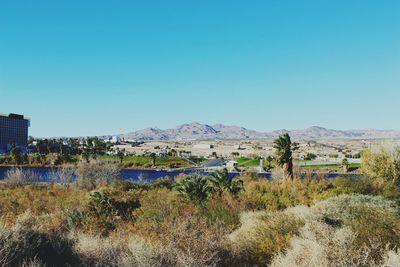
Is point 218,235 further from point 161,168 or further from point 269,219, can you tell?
point 161,168

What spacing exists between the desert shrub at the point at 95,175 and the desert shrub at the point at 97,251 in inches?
2139

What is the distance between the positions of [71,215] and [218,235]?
45.1 ft

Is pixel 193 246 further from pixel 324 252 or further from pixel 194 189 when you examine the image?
pixel 194 189

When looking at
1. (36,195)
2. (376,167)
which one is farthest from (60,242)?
(376,167)

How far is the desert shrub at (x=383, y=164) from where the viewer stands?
48.9 m

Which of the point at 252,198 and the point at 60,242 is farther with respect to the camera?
the point at 252,198

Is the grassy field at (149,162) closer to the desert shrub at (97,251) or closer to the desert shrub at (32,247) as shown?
the desert shrub at (32,247)

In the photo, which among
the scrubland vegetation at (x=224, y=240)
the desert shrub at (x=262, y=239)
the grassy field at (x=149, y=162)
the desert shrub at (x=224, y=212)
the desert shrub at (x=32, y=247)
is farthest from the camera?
the grassy field at (x=149, y=162)

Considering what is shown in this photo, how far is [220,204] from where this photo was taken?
25.5m

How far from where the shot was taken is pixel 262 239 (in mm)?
14352

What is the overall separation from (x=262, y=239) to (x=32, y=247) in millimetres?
7131

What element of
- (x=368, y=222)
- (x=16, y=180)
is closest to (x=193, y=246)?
(x=368, y=222)

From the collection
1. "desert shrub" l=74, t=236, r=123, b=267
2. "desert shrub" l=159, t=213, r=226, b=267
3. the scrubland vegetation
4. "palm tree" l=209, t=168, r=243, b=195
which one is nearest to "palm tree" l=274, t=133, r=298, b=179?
"palm tree" l=209, t=168, r=243, b=195

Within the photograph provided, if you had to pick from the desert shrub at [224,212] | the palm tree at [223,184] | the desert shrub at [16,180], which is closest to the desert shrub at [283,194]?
the desert shrub at [224,212]
